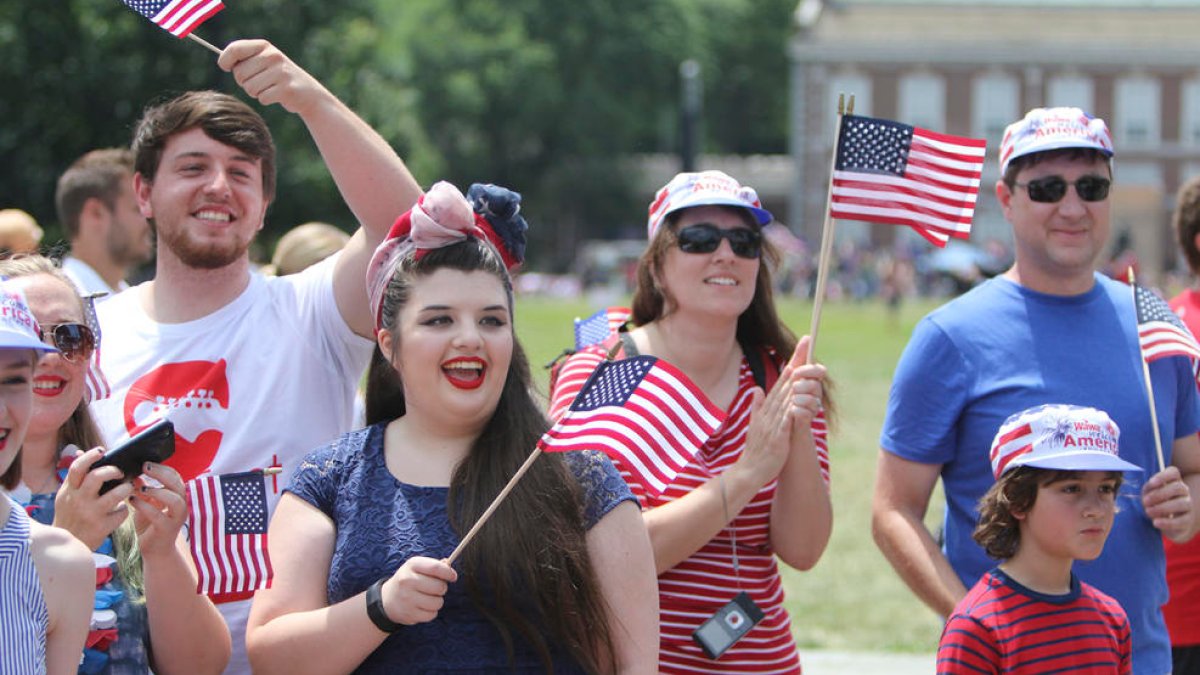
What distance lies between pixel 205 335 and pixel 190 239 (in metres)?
0.25

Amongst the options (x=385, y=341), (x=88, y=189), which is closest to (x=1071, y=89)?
(x=88, y=189)

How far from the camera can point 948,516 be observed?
4227 millimetres

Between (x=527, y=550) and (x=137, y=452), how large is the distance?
2.58ft

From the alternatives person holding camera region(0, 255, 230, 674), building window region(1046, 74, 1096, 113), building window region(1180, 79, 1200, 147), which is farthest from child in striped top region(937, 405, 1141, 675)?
building window region(1180, 79, 1200, 147)

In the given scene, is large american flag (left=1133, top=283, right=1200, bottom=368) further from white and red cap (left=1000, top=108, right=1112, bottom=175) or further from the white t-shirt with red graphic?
the white t-shirt with red graphic

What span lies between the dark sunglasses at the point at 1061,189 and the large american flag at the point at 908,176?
7.1 inches

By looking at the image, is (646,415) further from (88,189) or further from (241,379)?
(88,189)

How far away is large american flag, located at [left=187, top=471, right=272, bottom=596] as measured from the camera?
333 cm

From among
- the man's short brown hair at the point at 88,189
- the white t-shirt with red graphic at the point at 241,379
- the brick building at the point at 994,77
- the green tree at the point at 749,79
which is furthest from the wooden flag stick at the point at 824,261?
the green tree at the point at 749,79

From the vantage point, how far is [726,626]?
396 cm

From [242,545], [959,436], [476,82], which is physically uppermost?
[476,82]

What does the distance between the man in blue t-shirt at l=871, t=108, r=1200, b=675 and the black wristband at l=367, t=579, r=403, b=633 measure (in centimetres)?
165

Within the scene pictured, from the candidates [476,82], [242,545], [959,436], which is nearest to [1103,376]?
[959,436]

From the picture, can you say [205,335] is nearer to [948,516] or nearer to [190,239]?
[190,239]
